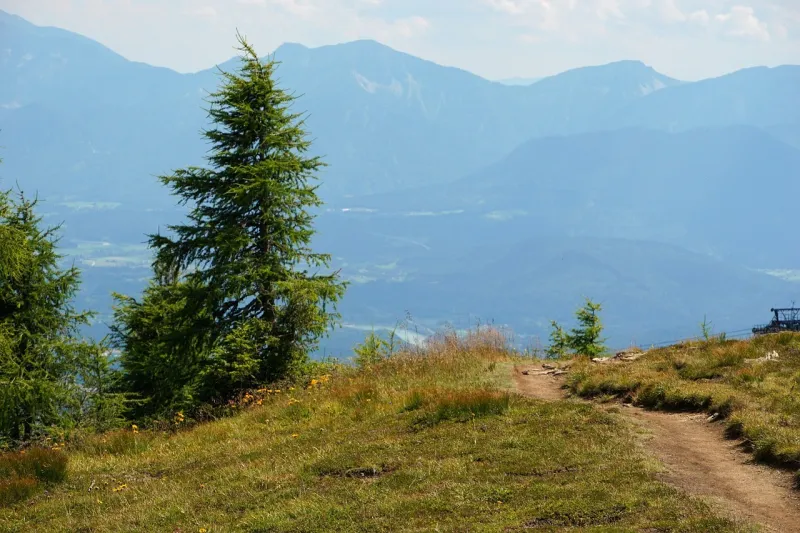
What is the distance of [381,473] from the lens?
34.0ft

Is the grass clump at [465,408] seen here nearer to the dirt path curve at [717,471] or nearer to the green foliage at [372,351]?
the dirt path curve at [717,471]

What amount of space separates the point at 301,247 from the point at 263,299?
209 centimetres

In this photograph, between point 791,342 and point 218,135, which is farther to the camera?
point 218,135

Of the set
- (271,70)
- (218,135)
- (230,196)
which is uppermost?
(271,70)

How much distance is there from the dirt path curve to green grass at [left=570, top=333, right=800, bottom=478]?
317 mm

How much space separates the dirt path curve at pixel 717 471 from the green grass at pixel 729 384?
32 cm

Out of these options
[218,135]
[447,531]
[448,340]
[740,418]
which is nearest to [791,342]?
[740,418]

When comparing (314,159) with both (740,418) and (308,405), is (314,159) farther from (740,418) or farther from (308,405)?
(740,418)

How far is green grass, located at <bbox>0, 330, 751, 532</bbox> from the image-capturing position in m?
8.32

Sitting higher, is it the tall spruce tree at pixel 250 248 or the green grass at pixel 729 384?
the tall spruce tree at pixel 250 248

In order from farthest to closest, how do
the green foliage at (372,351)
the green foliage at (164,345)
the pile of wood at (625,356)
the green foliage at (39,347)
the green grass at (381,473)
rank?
the green foliage at (39,347)
the green foliage at (164,345)
the green foliage at (372,351)
the pile of wood at (625,356)
the green grass at (381,473)

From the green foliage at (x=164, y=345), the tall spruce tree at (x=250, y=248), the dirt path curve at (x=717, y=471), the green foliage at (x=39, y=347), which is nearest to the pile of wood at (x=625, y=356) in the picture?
the dirt path curve at (x=717, y=471)

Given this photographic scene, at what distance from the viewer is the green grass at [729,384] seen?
1070 centimetres

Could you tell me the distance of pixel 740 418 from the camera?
11508 mm
